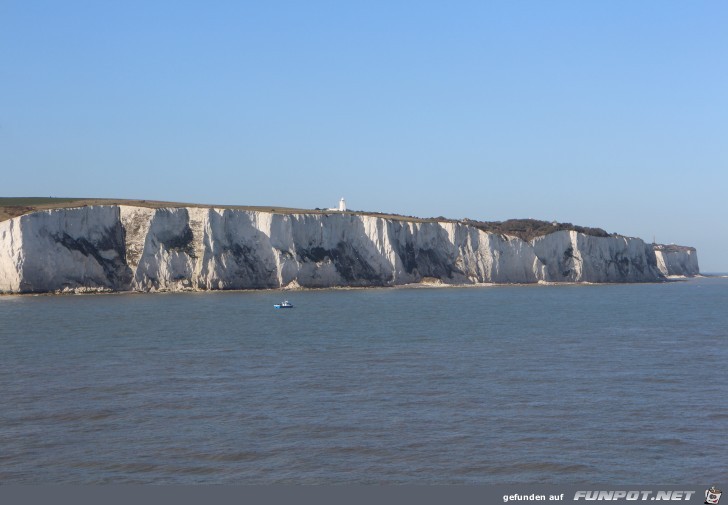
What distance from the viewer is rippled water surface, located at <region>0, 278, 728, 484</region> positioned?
1362 centimetres

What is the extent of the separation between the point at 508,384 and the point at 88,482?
11.2m

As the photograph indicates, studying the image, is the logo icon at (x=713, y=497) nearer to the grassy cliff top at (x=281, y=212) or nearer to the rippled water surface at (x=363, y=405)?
the rippled water surface at (x=363, y=405)

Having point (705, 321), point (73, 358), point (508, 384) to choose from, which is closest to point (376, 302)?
point (705, 321)

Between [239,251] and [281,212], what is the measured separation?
10033mm

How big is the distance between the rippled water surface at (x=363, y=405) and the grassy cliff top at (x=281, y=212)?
40378 mm

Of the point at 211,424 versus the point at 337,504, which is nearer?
the point at 337,504

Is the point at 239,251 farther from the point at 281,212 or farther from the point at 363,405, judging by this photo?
the point at 363,405

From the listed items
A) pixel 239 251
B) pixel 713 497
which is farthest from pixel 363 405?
pixel 239 251

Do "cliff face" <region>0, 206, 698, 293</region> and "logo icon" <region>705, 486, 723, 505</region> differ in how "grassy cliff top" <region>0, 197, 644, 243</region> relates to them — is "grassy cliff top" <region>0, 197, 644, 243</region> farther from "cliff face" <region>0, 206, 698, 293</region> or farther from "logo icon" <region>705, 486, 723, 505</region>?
"logo icon" <region>705, 486, 723, 505</region>

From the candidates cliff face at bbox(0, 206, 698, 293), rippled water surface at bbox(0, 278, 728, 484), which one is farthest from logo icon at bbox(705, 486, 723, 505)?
cliff face at bbox(0, 206, 698, 293)

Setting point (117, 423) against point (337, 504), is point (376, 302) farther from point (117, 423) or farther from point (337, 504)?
point (337, 504)

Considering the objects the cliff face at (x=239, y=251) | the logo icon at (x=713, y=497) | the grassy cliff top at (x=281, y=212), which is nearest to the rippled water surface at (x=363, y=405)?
the logo icon at (x=713, y=497)

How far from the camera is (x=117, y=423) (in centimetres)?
1680

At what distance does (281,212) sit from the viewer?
85.6 meters
